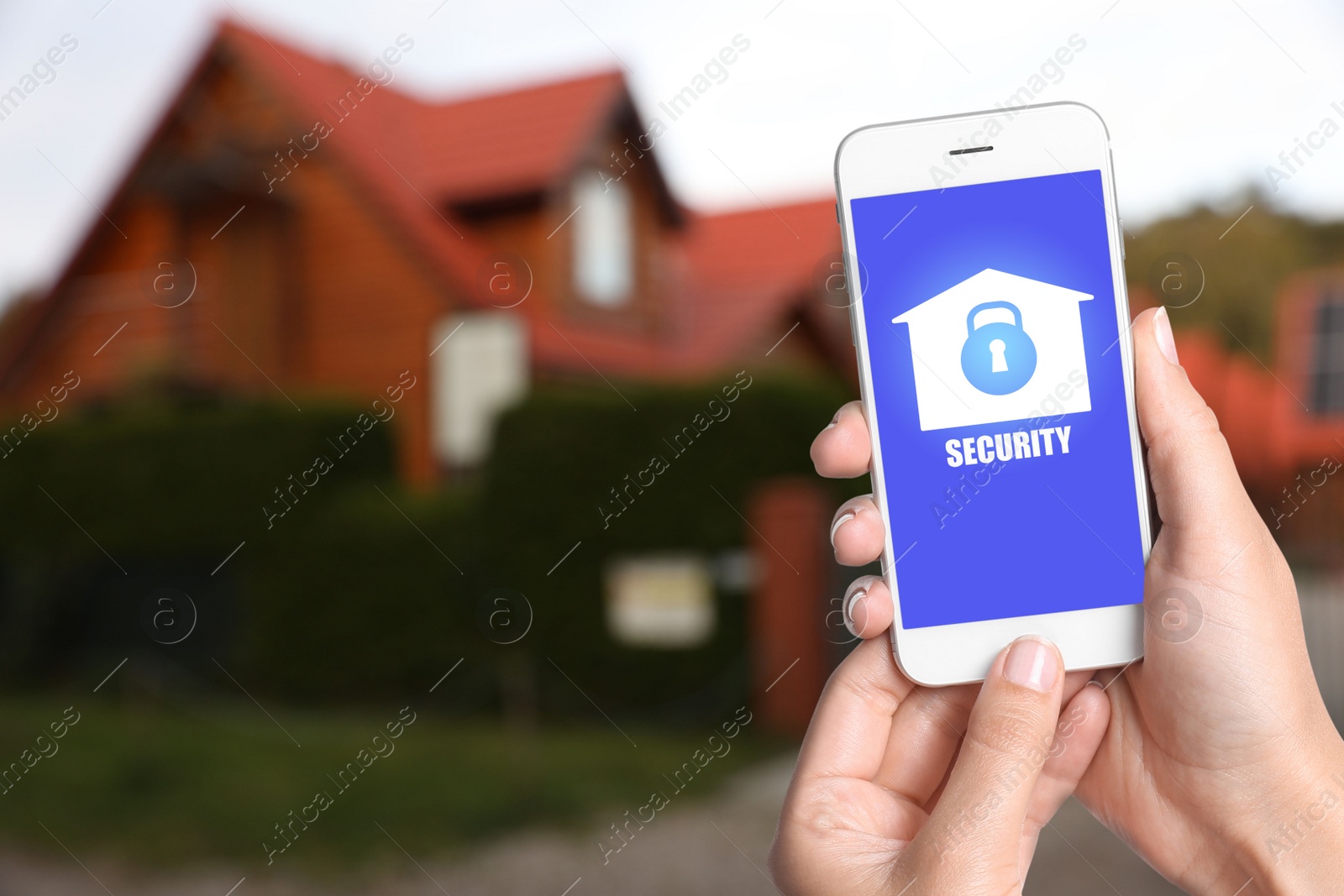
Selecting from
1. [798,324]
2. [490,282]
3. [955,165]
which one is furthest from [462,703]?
[798,324]

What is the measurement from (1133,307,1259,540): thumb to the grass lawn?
4.69 meters

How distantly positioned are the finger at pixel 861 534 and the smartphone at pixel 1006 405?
24mm

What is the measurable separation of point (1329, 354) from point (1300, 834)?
2043 centimetres

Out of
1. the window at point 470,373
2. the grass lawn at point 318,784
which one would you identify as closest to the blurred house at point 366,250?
the window at point 470,373

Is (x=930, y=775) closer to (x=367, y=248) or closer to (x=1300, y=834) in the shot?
(x=1300, y=834)

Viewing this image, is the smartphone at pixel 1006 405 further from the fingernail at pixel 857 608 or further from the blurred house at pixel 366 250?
the blurred house at pixel 366 250

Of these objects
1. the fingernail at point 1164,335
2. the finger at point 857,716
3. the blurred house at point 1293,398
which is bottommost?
the blurred house at point 1293,398

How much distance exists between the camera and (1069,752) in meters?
2.10

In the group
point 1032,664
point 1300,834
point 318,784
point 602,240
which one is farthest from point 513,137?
point 1300,834

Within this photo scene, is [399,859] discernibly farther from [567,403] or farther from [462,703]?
[567,403]

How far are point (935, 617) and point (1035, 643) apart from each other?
0.18m

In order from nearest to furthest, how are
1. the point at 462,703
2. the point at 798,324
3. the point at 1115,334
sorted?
1. the point at 1115,334
2. the point at 462,703
3. the point at 798,324

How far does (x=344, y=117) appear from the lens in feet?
45.7

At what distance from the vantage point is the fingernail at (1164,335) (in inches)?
78.0
